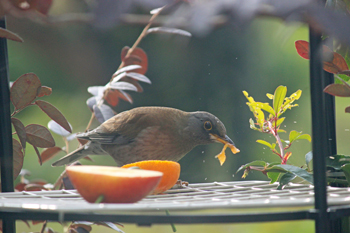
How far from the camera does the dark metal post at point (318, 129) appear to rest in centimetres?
56

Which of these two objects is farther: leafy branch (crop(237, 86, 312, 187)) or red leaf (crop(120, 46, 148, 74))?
red leaf (crop(120, 46, 148, 74))

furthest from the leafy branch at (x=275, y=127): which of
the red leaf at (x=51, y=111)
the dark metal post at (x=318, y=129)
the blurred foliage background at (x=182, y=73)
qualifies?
the blurred foliage background at (x=182, y=73)

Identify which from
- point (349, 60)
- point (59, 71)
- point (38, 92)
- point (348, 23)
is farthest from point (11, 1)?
point (59, 71)

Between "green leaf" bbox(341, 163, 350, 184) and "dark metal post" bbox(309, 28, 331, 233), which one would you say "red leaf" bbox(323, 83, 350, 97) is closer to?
"green leaf" bbox(341, 163, 350, 184)

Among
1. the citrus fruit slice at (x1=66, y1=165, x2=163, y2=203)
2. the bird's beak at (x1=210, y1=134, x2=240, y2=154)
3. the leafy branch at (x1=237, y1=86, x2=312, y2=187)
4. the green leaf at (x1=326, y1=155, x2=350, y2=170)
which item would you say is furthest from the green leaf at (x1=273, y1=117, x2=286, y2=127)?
the citrus fruit slice at (x1=66, y1=165, x2=163, y2=203)

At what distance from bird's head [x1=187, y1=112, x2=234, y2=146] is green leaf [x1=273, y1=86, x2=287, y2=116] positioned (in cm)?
50

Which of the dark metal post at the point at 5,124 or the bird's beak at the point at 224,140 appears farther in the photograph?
the bird's beak at the point at 224,140

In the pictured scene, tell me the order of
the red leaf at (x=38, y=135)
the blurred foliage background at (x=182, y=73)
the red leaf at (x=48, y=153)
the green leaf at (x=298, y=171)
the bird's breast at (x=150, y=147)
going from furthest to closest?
the blurred foliage background at (x=182, y=73), the bird's breast at (x=150, y=147), the red leaf at (x=48, y=153), the red leaf at (x=38, y=135), the green leaf at (x=298, y=171)

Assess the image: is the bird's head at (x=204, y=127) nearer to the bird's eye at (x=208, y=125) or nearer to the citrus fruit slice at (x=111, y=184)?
the bird's eye at (x=208, y=125)

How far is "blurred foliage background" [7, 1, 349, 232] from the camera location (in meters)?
3.38

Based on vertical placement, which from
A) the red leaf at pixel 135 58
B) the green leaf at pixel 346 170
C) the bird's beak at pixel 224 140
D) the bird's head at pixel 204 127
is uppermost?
the red leaf at pixel 135 58

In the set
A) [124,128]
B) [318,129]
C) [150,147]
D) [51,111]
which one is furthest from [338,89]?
[124,128]

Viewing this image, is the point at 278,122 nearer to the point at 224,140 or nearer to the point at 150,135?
the point at 224,140

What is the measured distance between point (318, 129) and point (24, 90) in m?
0.72
